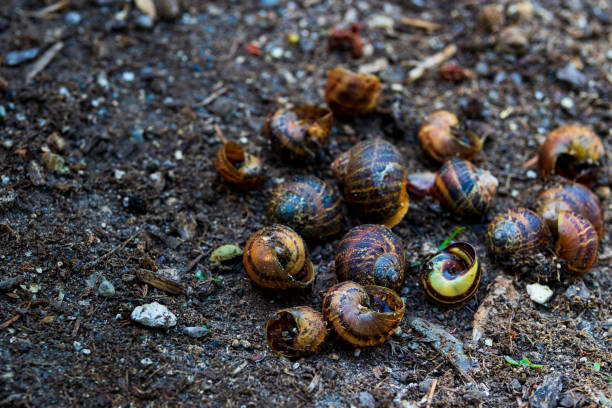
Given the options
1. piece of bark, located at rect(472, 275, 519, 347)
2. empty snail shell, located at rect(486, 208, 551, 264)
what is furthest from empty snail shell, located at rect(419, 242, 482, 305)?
empty snail shell, located at rect(486, 208, 551, 264)

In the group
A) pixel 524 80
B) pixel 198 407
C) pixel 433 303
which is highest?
pixel 524 80

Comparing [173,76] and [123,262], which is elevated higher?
[173,76]

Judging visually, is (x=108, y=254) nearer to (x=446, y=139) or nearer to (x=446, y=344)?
(x=446, y=344)

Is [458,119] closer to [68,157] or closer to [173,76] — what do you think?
[173,76]

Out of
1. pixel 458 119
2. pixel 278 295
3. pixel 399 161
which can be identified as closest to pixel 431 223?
pixel 399 161

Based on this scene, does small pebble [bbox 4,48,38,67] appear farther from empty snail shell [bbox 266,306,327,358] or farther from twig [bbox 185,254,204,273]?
empty snail shell [bbox 266,306,327,358]

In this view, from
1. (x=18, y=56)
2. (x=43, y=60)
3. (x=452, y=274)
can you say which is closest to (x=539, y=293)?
(x=452, y=274)

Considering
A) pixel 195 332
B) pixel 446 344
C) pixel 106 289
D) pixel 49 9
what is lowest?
pixel 446 344
